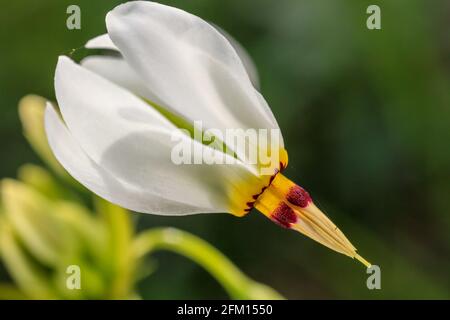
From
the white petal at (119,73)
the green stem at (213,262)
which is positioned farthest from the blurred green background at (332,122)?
the white petal at (119,73)

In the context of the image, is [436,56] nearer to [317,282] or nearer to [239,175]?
[317,282]

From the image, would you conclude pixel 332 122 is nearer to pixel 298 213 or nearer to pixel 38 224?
pixel 38 224

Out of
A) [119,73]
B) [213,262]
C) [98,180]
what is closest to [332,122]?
Answer: [213,262]

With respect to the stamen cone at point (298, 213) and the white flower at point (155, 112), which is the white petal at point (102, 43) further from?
the stamen cone at point (298, 213)

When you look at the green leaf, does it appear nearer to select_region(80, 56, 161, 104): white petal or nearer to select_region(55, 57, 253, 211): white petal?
select_region(80, 56, 161, 104): white petal

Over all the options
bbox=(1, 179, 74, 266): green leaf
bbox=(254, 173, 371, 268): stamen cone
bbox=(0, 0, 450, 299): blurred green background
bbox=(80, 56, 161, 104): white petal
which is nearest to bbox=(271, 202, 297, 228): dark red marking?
bbox=(254, 173, 371, 268): stamen cone

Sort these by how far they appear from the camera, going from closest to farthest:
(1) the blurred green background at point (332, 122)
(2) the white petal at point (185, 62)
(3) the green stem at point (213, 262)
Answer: (2) the white petal at point (185, 62)
(3) the green stem at point (213, 262)
(1) the blurred green background at point (332, 122)
